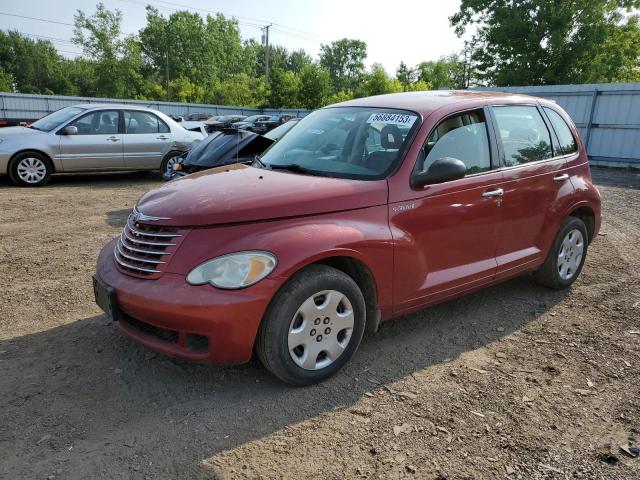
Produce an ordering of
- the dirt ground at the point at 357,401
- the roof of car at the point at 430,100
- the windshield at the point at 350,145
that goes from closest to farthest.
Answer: the dirt ground at the point at 357,401
the windshield at the point at 350,145
the roof of car at the point at 430,100

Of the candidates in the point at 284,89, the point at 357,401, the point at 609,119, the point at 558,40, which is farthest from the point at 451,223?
the point at 284,89

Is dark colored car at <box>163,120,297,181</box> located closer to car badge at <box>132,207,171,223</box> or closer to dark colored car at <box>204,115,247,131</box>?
car badge at <box>132,207,171,223</box>

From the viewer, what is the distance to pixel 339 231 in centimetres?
304

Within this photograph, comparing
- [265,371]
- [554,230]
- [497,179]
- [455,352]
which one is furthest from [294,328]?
[554,230]

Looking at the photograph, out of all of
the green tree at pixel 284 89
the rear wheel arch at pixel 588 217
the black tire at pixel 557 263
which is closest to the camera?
the black tire at pixel 557 263

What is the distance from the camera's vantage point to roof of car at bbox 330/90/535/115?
381cm

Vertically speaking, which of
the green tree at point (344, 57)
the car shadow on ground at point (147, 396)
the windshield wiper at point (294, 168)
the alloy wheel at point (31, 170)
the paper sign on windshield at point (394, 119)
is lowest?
the car shadow on ground at point (147, 396)

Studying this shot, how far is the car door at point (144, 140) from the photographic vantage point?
10.5 meters

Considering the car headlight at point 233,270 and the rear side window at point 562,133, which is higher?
the rear side window at point 562,133

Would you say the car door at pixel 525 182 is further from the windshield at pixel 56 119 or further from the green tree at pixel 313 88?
the green tree at pixel 313 88

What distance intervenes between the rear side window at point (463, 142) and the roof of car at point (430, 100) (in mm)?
139

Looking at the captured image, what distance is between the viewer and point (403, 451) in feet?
8.52

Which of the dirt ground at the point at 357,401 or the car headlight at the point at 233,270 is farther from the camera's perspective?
the car headlight at the point at 233,270

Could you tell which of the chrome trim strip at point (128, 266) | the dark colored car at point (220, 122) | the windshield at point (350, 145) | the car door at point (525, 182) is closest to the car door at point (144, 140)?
the dark colored car at point (220, 122)
